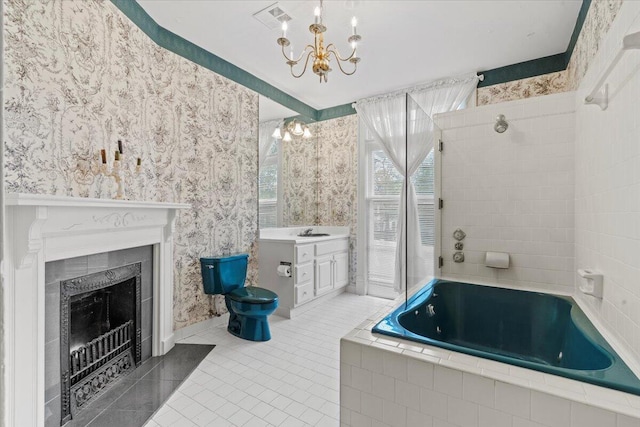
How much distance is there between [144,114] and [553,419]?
279 cm

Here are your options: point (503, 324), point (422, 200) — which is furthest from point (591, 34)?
point (503, 324)

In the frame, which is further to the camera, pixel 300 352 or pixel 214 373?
pixel 300 352

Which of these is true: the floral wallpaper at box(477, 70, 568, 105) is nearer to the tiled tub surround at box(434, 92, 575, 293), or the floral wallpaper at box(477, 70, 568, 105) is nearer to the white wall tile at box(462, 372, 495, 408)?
the tiled tub surround at box(434, 92, 575, 293)

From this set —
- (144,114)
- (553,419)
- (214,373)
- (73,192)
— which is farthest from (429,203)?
(73,192)

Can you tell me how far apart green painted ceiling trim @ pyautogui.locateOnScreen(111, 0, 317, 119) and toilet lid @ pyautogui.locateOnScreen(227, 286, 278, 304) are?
6.60 feet

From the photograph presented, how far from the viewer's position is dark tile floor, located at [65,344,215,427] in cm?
162

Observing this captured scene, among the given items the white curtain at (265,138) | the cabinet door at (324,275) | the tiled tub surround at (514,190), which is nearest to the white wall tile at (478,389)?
the tiled tub surround at (514,190)

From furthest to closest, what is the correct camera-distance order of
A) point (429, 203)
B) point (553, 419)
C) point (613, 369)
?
point (429, 203) → point (613, 369) → point (553, 419)

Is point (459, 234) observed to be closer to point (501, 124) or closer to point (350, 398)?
point (501, 124)

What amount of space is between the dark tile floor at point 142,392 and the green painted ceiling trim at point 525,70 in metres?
3.62

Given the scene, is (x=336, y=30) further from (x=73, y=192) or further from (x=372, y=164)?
(x=73, y=192)

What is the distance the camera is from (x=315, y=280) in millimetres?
3404

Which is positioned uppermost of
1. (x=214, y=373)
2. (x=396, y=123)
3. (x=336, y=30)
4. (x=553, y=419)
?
(x=336, y=30)

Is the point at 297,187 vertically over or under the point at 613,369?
over
